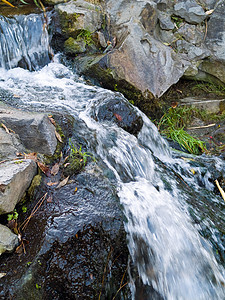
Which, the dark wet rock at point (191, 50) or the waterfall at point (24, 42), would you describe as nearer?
the waterfall at point (24, 42)

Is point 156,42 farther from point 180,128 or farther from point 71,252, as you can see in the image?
point 71,252

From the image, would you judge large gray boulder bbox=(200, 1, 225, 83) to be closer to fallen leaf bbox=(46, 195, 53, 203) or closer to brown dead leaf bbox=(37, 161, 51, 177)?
brown dead leaf bbox=(37, 161, 51, 177)

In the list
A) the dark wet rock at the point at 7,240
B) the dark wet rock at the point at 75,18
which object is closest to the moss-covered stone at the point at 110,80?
the dark wet rock at the point at 75,18

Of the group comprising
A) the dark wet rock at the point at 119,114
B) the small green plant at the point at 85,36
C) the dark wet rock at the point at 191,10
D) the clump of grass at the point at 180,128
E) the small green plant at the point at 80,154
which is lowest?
the clump of grass at the point at 180,128

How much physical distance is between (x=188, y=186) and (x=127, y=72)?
2.29 m

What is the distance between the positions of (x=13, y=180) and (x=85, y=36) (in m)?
Answer: 3.90

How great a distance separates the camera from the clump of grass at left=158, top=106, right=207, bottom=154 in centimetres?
429

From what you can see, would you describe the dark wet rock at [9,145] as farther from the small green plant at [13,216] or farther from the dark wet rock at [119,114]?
the dark wet rock at [119,114]

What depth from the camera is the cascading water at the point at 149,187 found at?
1.95 meters

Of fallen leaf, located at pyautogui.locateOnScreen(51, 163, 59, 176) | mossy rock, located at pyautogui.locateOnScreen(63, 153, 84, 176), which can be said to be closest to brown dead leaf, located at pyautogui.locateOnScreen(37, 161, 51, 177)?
fallen leaf, located at pyautogui.locateOnScreen(51, 163, 59, 176)

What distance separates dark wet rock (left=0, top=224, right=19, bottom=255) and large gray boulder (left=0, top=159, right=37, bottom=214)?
0.43 ft

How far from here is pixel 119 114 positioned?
352 centimetres

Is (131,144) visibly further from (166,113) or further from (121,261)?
(166,113)

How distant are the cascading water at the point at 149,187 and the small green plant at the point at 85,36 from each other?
0.68 meters
